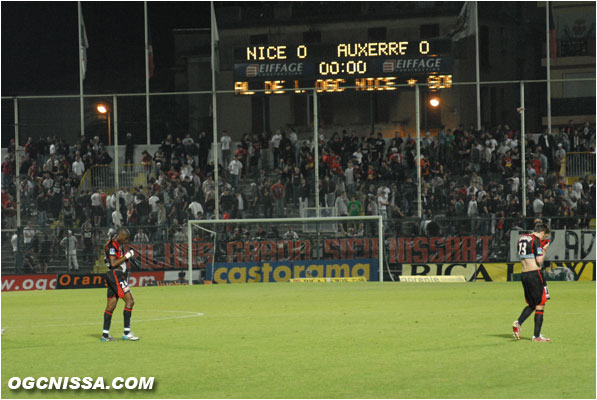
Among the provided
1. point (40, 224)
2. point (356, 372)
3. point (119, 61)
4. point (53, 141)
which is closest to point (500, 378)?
point (356, 372)

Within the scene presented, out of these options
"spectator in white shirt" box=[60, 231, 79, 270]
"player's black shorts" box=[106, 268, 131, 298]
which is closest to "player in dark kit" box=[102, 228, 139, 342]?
"player's black shorts" box=[106, 268, 131, 298]

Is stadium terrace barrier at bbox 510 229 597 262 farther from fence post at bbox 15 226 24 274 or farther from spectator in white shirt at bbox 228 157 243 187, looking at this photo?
fence post at bbox 15 226 24 274

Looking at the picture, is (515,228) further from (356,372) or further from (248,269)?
(356,372)

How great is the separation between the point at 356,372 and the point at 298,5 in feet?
140

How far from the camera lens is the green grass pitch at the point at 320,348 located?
11938 mm

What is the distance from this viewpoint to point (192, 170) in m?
39.7

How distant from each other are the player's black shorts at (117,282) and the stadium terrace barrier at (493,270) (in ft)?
68.2

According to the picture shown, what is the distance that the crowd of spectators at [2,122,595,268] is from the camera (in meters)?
36.3

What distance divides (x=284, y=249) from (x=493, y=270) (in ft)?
26.3

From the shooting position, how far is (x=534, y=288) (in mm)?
15570

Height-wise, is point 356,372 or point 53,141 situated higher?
point 53,141

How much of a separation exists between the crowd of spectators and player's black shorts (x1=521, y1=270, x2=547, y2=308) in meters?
19.6

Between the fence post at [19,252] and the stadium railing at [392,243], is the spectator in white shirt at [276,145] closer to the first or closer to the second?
the stadium railing at [392,243]

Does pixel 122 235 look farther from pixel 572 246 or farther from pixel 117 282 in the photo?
pixel 572 246
